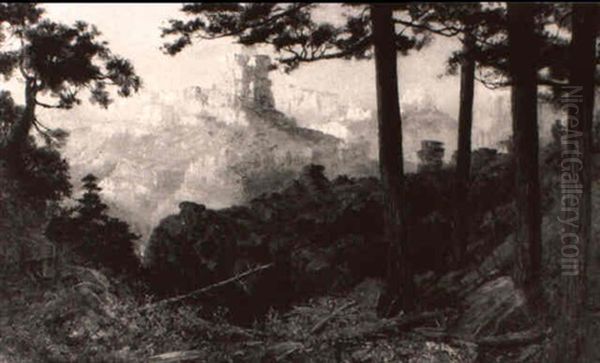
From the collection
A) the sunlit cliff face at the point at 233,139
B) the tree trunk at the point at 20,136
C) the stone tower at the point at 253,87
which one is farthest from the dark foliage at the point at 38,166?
the stone tower at the point at 253,87

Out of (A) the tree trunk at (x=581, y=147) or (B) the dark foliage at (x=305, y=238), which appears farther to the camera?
(B) the dark foliage at (x=305, y=238)

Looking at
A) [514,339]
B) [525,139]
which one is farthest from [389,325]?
[525,139]

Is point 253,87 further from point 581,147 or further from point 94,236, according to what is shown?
point 581,147

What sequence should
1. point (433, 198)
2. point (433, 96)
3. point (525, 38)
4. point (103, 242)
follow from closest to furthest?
point (525, 38)
point (103, 242)
point (433, 198)
point (433, 96)

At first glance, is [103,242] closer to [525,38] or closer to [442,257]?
[442,257]

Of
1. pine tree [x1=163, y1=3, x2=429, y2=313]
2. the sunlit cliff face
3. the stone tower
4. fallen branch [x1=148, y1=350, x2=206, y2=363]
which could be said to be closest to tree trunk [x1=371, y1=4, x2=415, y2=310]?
pine tree [x1=163, y1=3, x2=429, y2=313]

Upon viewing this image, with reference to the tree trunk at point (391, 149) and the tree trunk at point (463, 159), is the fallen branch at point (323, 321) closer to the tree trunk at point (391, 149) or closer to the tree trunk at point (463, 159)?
the tree trunk at point (391, 149)

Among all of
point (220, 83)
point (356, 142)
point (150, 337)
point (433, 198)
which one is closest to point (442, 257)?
point (433, 198)

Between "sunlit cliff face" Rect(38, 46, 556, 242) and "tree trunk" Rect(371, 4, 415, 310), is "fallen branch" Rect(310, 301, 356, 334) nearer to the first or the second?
"tree trunk" Rect(371, 4, 415, 310)
